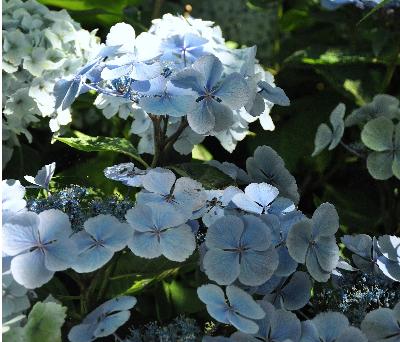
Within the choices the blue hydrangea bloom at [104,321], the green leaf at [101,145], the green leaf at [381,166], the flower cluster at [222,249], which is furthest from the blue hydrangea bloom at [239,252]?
the green leaf at [381,166]

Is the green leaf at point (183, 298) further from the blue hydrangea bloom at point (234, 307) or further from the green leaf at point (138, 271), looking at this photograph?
the blue hydrangea bloom at point (234, 307)

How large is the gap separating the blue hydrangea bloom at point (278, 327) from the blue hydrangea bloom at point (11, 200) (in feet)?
0.99

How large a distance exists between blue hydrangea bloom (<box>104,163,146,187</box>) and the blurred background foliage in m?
0.46

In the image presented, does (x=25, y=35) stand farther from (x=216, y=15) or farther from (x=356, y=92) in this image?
Result: (x=216, y=15)

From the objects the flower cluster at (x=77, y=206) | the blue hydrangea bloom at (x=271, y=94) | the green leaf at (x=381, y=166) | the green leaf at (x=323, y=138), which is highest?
the blue hydrangea bloom at (x=271, y=94)

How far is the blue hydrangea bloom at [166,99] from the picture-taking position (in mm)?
1065

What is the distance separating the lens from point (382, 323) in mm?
970

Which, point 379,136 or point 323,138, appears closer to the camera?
point 379,136

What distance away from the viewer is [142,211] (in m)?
0.96

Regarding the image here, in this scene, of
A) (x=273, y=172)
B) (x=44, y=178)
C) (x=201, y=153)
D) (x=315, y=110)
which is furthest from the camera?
(x=315, y=110)

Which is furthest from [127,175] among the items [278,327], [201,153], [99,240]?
[201,153]

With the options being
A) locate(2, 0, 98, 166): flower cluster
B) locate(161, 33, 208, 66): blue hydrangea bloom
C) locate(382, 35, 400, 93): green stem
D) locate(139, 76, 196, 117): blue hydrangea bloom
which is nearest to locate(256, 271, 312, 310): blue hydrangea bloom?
locate(139, 76, 196, 117): blue hydrangea bloom

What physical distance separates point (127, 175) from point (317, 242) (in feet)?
0.87

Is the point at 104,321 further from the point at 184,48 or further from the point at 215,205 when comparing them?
the point at 184,48
